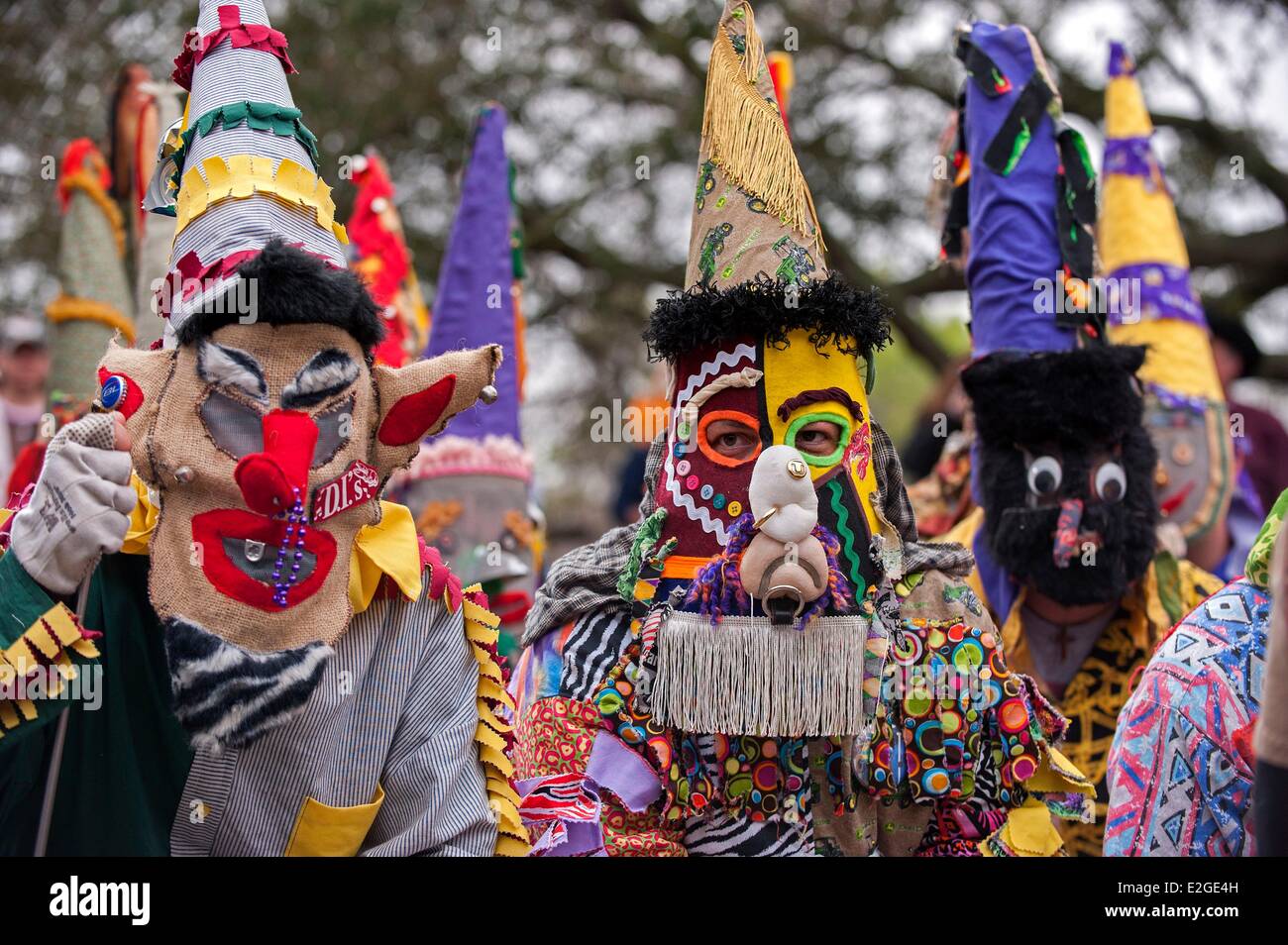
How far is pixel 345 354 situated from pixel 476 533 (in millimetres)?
2431

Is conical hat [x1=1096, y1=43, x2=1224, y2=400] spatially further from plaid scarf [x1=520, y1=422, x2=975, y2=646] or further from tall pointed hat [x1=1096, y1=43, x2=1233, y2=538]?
plaid scarf [x1=520, y1=422, x2=975, y2=646]

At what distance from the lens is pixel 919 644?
3301mm

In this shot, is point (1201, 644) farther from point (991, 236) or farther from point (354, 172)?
point (354, 172)

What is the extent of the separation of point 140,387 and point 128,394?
25mm

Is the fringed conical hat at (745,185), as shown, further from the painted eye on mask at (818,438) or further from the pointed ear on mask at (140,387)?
the pointed ear on mask at (140,387)

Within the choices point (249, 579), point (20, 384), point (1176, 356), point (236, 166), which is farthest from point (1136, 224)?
point (20, 384)

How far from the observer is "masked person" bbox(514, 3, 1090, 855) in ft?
10.4

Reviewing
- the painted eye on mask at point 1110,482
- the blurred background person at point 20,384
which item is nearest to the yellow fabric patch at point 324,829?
the painted eye on mask at point 1110,482

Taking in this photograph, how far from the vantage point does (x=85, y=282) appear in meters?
5.31

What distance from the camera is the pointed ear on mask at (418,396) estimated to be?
2.80m

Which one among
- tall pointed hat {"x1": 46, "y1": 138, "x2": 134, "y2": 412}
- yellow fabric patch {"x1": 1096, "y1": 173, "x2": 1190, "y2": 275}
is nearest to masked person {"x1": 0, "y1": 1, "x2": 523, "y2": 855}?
tall pointed hat {"x1": 46, "y1": 138, "x2": 134, "y2": 412}

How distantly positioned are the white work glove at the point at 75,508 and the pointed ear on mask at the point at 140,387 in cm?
7

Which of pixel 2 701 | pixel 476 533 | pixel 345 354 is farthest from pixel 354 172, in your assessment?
pixel 2 701

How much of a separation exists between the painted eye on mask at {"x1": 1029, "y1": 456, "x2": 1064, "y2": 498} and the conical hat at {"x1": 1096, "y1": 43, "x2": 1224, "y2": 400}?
106 cm
